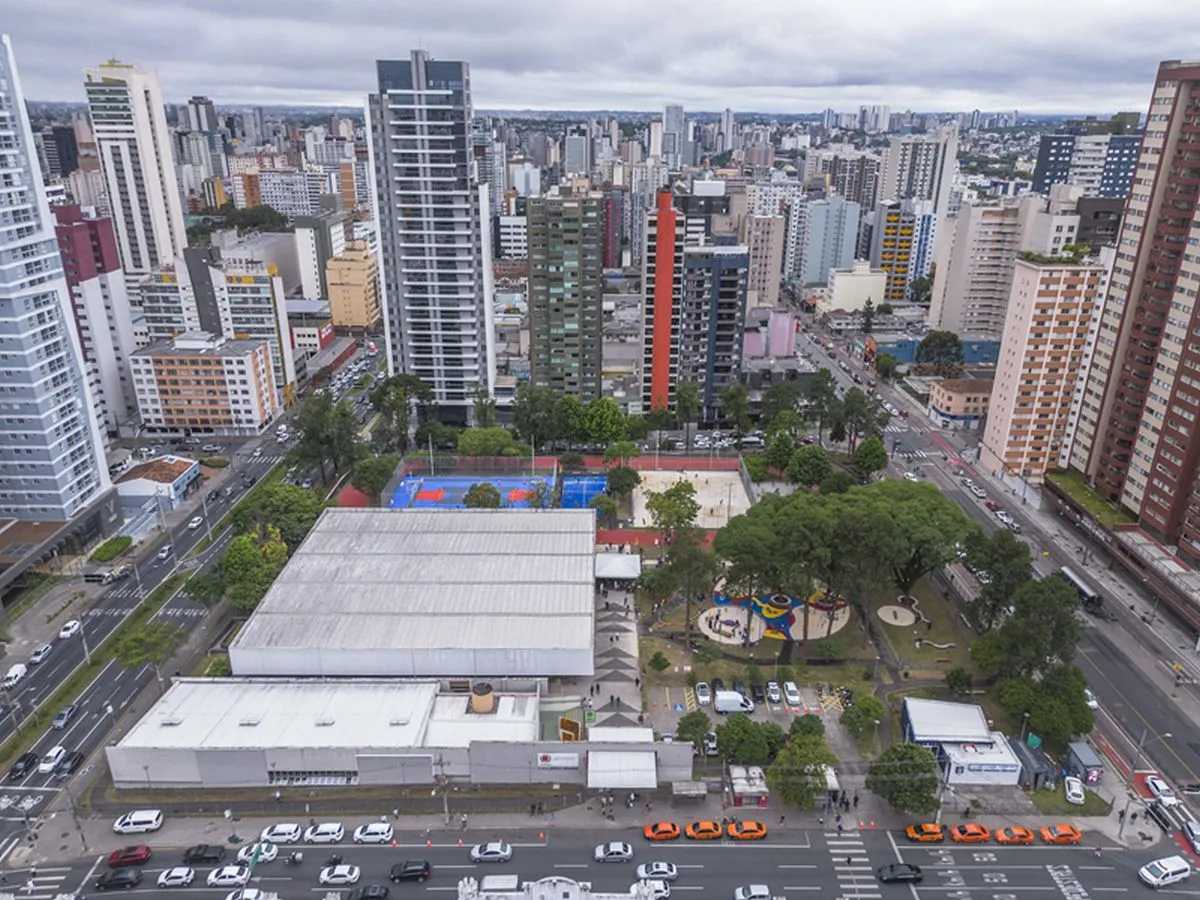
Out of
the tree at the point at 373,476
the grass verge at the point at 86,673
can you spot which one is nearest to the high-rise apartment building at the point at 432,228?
the tree at the point at 373,476

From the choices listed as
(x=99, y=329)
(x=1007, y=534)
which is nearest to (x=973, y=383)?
(x=1007, y=534)

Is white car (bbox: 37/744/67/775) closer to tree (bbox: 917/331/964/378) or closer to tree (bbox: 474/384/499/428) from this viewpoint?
tree (bbox: 474/384/499/428)

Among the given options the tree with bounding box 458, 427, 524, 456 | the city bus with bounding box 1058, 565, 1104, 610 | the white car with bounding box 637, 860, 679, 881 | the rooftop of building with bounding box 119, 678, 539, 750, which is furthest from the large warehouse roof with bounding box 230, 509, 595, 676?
the city bus with bounding box 1058, 565, 1104, 610

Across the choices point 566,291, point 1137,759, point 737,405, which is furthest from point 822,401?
point 1137,759

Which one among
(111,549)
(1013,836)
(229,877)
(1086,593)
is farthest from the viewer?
(111,549)

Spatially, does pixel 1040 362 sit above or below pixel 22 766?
above

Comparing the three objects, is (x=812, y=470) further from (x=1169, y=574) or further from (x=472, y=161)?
(x=472, y=161)

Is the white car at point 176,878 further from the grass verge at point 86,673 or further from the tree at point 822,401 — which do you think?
the tree at point 822,401

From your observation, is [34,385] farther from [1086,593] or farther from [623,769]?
[1086,593]
